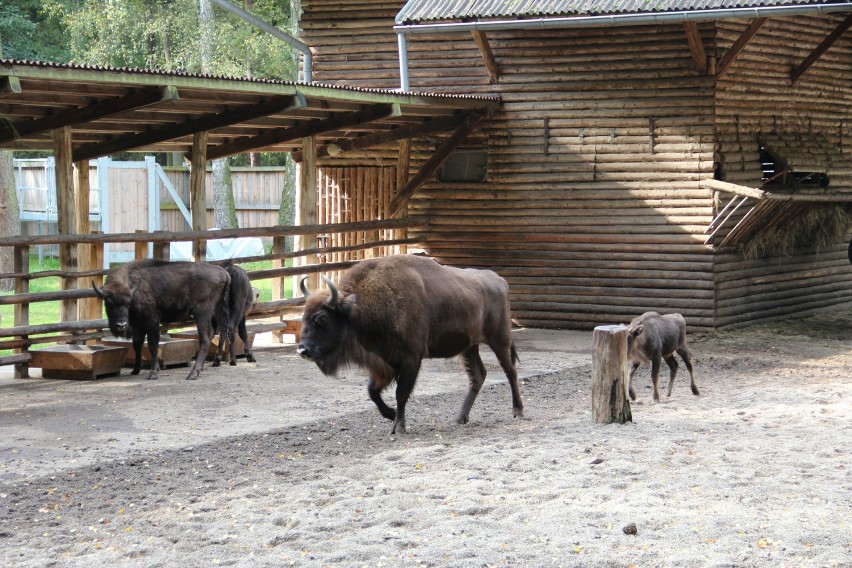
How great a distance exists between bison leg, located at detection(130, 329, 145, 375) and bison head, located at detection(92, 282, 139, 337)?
30 centimetres

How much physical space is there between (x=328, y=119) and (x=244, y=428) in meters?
7.23

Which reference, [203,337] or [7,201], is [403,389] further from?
[7,201]

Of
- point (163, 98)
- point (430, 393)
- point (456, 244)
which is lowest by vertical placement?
point (430, 393)

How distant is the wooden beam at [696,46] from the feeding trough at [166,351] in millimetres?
7865

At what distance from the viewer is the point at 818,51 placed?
59.9 ft

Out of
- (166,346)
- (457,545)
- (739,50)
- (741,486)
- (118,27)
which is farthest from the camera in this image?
(118,27)

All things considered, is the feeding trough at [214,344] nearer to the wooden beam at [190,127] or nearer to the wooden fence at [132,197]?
the wooden beam at [190,127]

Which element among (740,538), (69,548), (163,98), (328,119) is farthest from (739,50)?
(69,548)

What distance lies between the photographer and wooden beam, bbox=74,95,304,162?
1434 centimetres

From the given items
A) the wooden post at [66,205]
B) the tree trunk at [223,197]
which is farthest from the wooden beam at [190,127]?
Answer: the tree trunk at [223,197]

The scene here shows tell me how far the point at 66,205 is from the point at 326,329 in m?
5.50

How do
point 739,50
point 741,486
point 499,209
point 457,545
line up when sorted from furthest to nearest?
point 499,209
point 739,50
point 741,486
point 457,545

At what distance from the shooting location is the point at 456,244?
19.4m

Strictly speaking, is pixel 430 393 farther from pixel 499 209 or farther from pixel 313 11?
pixel 313 11
